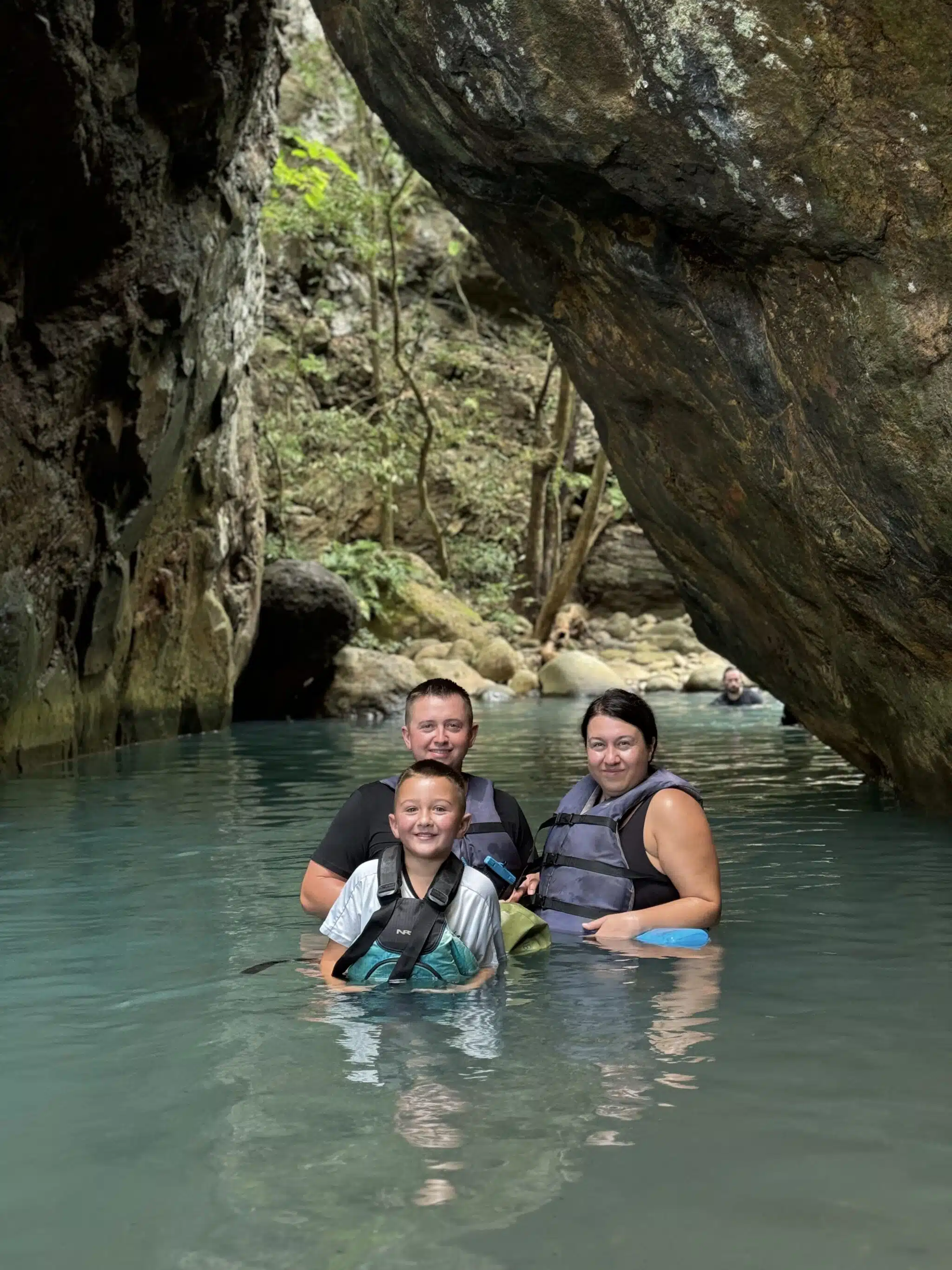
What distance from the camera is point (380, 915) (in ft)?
13.9

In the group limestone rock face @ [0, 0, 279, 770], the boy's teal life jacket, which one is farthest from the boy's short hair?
limestone rock face @ [0, 0, 279, 770]

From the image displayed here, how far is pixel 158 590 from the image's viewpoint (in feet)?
52.1

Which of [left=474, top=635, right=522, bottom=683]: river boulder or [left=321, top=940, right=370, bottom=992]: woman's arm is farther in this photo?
[left=474, top=635, right=522, bottom=683]: river boulder

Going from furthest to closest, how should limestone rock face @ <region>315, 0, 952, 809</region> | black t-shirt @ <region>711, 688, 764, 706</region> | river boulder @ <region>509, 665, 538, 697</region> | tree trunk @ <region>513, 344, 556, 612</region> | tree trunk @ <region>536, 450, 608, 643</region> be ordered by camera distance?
tree trunk @ <region>513, 344, 556, 612</region>, tree trunk @ <region>536, 450, 608, 643</region>, river boulder @ <region>509, 665, 538, 697</region>, black t-shirt @ <region>711, 688, 764, 706</region>, limestone rock face @ <region>315, 0, 952, 809</region>

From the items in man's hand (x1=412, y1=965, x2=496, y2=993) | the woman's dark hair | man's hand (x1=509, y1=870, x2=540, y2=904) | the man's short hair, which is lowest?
man's hand (x1=412, y1=965, x2=496, y2=993)

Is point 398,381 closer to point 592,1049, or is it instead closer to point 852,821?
point 852,821

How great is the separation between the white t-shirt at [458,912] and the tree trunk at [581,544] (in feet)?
68.4

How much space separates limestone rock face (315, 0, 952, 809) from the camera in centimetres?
555

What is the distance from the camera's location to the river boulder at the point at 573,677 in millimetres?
23453

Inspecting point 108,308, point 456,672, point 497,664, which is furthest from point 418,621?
point 108,308

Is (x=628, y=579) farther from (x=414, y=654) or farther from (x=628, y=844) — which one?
(x=628, y=844)

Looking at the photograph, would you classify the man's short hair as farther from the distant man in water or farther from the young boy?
the distant man in water

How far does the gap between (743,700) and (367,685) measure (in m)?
5.59

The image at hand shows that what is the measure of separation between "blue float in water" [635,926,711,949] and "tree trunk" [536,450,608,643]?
66.8 ft
